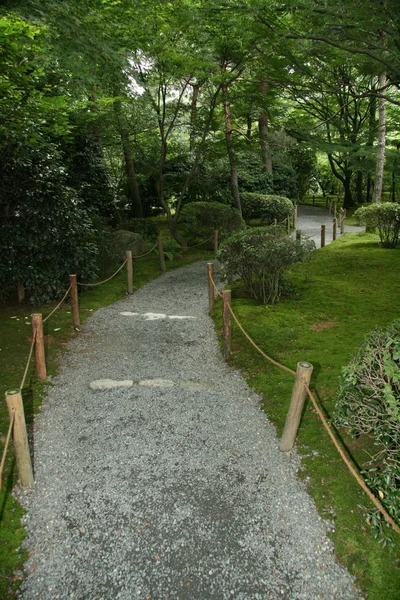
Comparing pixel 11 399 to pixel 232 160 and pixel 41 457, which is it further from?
pixel 232 160

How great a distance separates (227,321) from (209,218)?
818 centimetres

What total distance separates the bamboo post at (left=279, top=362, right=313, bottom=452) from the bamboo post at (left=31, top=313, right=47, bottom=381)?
3.29 m

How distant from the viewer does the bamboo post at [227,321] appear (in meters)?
5.46

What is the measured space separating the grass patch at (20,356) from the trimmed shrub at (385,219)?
20.4 feet

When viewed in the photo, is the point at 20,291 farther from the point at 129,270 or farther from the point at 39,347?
the point at 39,347

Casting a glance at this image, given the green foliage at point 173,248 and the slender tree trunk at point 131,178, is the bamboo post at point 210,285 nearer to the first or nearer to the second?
the green foliage at point 173,248

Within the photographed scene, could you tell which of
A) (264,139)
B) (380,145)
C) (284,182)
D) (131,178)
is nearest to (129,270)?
(131,178)

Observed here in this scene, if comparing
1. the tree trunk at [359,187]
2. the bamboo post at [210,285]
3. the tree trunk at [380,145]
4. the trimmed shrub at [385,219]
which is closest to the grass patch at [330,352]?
the bamboo post at [210,285]

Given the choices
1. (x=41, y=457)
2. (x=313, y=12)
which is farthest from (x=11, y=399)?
(x=313, y=12)

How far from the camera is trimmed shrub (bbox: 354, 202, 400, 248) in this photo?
36.3 feet

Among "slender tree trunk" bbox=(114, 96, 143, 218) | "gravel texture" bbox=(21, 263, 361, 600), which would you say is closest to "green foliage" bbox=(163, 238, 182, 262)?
"slender tree trunk" bbox=(114, 96, 143, 218)

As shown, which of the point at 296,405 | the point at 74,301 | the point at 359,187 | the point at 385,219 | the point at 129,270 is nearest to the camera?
the point at 296,405

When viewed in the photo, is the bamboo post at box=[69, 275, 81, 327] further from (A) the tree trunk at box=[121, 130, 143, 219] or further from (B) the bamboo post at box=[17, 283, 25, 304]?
(A) the tree trunk at box=[121, 130, 143, 219]

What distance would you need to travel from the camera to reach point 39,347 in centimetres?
499
